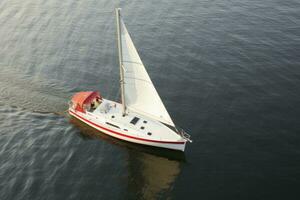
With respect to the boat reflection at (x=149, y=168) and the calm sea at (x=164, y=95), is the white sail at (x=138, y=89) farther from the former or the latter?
the calm sea at (x=164, y=95)

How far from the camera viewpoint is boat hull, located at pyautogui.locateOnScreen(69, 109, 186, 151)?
150 feet

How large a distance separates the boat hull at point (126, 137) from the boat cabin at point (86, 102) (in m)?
0.91

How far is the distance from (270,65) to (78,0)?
178ft

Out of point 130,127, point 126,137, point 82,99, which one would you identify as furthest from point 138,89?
point 82,99

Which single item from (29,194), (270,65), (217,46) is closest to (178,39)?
(217,46)

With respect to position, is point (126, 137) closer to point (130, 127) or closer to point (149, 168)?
point (130, 127)

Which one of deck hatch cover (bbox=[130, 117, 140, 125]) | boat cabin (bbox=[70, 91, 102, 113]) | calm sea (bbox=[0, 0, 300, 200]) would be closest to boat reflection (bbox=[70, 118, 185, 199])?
calm sea (bbox=[0, 0, 300, 200])

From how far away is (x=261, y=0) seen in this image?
284ft

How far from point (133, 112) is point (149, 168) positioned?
887 centimetres

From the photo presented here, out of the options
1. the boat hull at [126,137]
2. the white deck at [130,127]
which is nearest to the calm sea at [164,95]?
the boat hull at [126,137]

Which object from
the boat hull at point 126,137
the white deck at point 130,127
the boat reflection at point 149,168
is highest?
the white deck at point 130,127

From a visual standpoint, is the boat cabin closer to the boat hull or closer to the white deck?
the white deck

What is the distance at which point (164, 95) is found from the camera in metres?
57.6

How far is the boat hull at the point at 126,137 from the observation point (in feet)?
150
